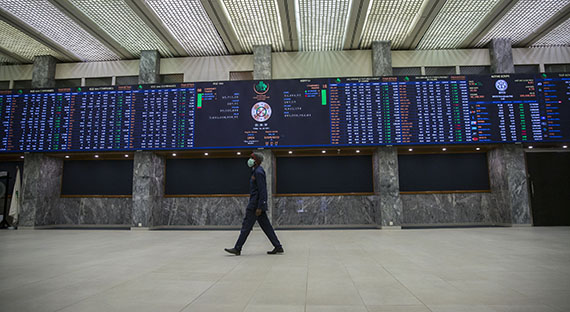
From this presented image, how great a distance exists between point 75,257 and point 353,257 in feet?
15.4

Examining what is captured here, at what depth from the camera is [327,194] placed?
36.9 feet

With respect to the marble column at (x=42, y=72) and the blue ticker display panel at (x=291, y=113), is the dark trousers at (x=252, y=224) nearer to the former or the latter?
the blue ticker display panel at (x=291, y=113)

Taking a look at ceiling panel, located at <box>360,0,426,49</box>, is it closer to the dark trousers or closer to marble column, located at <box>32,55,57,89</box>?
the dark trousers

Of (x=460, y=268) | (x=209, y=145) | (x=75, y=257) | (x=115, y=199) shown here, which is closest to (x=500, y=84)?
(x=460, y=268)

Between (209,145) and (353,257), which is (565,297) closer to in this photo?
(353,257)

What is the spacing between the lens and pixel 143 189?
1075 centimetres

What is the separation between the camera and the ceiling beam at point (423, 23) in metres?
9.05

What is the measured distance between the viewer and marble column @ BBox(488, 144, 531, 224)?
1007 centimetres

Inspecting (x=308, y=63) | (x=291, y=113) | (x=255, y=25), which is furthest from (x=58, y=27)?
(x=308, y=63)

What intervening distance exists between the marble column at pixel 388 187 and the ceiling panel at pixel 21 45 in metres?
12.8

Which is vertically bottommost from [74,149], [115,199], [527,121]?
[115,199]

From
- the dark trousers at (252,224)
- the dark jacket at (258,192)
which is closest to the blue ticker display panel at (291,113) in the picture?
the dark jacket at (258,192)

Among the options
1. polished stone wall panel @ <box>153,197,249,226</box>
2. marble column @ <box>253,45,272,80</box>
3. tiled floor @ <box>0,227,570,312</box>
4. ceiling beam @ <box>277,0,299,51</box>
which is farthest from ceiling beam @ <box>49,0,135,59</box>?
tiled floor @ <box>0,227,570,312</box>

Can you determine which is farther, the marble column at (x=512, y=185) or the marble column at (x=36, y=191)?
the marble column at (x=36, y=191)
